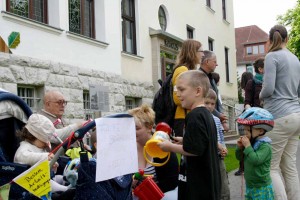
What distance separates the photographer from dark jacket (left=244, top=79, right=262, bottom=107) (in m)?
6.67

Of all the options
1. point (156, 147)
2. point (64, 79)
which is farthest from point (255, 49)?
point (156, 147)

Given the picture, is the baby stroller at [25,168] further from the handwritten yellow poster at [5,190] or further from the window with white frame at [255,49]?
the window with white frame at [255,49]

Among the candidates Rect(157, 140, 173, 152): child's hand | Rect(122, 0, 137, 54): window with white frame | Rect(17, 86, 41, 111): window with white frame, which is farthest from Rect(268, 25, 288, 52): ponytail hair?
Rect(122, 0, 137, 54): window with white frame

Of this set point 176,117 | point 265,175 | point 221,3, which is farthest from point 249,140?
point 221,3

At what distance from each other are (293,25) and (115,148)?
134 feet

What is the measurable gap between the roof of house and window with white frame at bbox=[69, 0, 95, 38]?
58811 mm

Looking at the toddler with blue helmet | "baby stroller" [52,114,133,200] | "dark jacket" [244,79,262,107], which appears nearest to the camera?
"baby stroller" [52,114,133,200]

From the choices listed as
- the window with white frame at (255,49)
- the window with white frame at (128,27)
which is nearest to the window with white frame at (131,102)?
the window with white frame at (128,27)

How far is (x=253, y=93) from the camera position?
6715mm

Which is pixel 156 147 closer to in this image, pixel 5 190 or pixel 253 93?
pixel 5 190

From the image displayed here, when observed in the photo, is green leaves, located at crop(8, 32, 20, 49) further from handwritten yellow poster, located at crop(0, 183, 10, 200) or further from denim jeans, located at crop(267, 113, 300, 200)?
handwritten yellow poster, located at crop(0, 183, 10, 200)

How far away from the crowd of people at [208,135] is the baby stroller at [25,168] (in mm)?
206

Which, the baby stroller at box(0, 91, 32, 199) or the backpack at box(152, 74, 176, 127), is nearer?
the baby stroller at box(0, 91, 32, 199)

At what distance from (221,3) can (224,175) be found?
18465 mm
